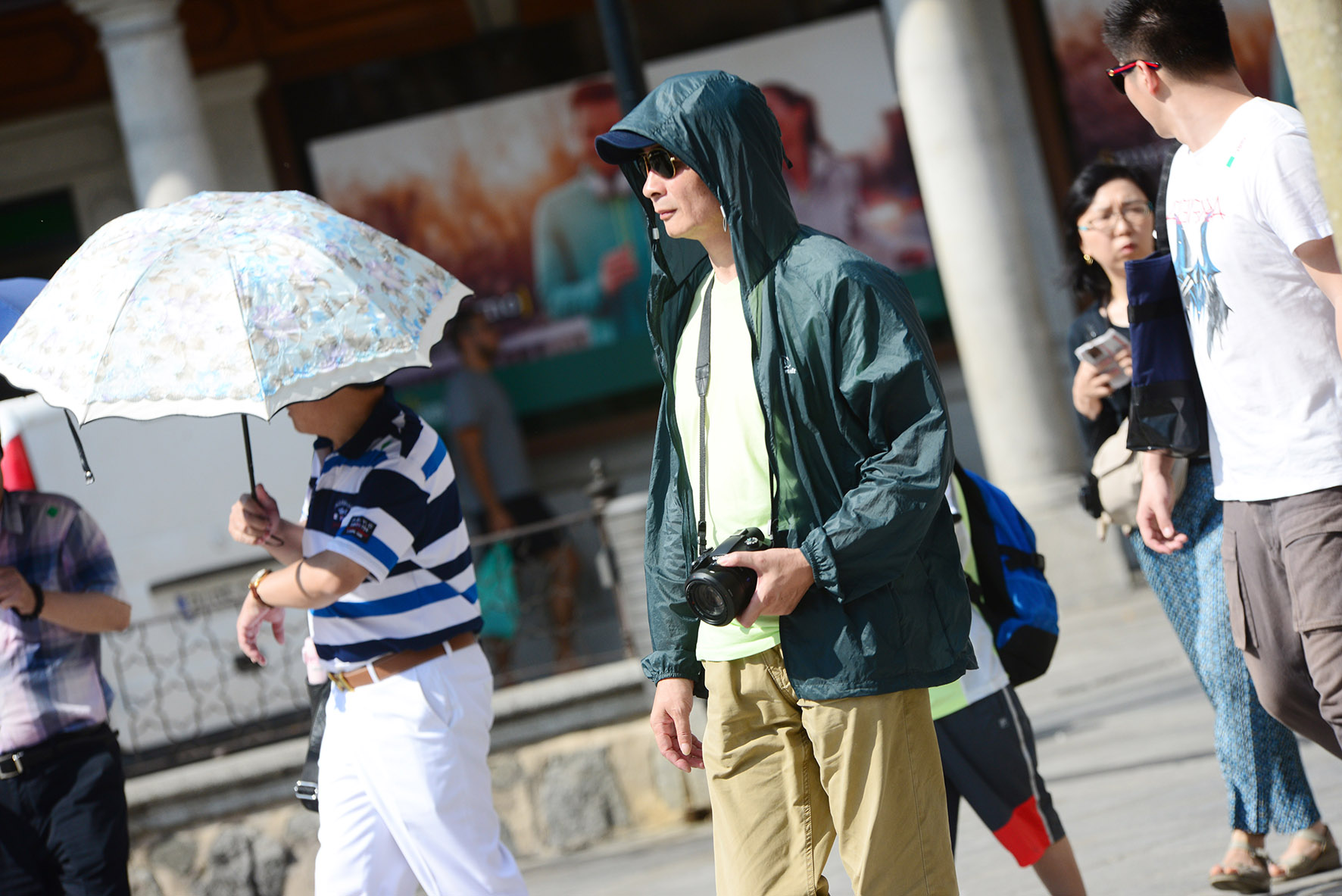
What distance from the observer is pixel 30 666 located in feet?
12.7

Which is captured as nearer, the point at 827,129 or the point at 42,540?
the point at 42,540

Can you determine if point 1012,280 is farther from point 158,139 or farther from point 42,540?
point 42,540

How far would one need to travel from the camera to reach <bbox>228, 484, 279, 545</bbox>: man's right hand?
3.59 metres

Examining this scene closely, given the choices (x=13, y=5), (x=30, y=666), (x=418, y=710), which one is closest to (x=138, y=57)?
(x=13, y=5)

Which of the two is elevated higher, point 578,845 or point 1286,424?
point 1286,424

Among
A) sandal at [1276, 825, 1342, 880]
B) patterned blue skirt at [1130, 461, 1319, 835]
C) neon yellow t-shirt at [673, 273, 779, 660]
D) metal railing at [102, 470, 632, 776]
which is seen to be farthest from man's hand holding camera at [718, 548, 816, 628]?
metal railing at [102, 470, 632, 776]

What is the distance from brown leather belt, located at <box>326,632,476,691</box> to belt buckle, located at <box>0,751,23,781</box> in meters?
0.90

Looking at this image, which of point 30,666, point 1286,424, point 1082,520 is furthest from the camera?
point 1082,520

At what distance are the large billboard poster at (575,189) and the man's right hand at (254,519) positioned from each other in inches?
280

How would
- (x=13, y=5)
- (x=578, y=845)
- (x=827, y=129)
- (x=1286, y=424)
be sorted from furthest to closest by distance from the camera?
(x=827, y=129)
(x=13, y=5)
(x=578, y=845)
(x=1286, y=424)

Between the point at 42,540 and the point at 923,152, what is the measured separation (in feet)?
20.5

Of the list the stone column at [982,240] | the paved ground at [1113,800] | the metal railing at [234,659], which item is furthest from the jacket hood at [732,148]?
the stone column at [982,240]

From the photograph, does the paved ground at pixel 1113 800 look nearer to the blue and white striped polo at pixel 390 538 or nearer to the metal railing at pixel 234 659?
the metal railing at pixel 234 659

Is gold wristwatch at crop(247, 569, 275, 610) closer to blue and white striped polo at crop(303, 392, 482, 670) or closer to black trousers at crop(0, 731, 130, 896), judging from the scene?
blue and white striped polo at crop(303, 392, 482, 670)
